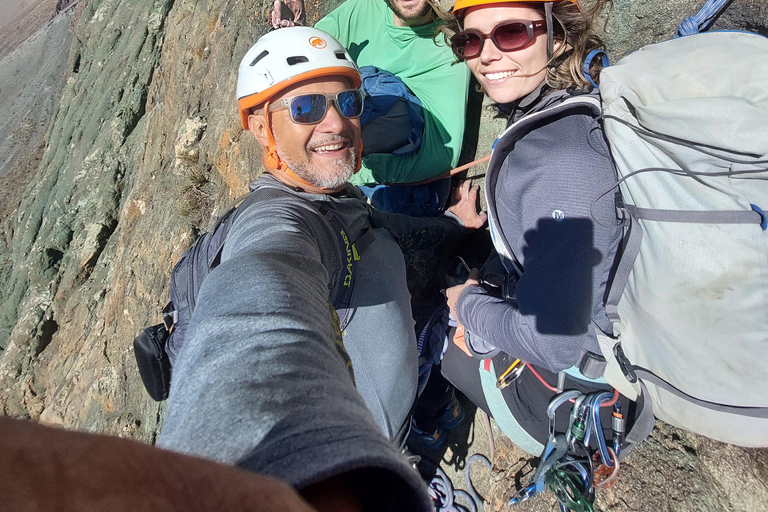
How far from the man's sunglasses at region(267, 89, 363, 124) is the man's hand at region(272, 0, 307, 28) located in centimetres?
313

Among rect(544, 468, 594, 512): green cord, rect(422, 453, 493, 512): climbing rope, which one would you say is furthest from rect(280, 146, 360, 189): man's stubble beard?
rect(422, 453, 493, 512): climbing rope

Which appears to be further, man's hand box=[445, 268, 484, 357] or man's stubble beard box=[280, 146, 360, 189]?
man's stubble beard box=[280, 146, 360, 189]

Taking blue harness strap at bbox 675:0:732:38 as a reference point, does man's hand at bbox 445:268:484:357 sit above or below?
below

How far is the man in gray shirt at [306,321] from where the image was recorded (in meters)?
0.61

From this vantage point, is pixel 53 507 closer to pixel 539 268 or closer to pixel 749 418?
pixel 539 268

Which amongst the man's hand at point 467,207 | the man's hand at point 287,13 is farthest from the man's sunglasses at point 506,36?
the man's hand at point 287,13

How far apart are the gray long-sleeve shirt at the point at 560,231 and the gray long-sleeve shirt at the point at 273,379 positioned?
0.79m

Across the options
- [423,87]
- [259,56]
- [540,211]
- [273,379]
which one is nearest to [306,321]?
[273,379]

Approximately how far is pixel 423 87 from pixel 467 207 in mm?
1176

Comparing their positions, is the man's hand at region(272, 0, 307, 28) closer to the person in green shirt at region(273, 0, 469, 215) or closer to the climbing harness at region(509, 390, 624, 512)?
the person in green shirt at region(273, 0, 469, 215)

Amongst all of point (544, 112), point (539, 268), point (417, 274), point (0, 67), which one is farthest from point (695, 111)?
point (0, 67)

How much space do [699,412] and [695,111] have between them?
100cm

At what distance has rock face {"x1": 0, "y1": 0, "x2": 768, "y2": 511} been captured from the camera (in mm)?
2254

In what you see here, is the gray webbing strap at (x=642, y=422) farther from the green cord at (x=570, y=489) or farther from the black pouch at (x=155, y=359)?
the black pouch at (x=155, y=359)
